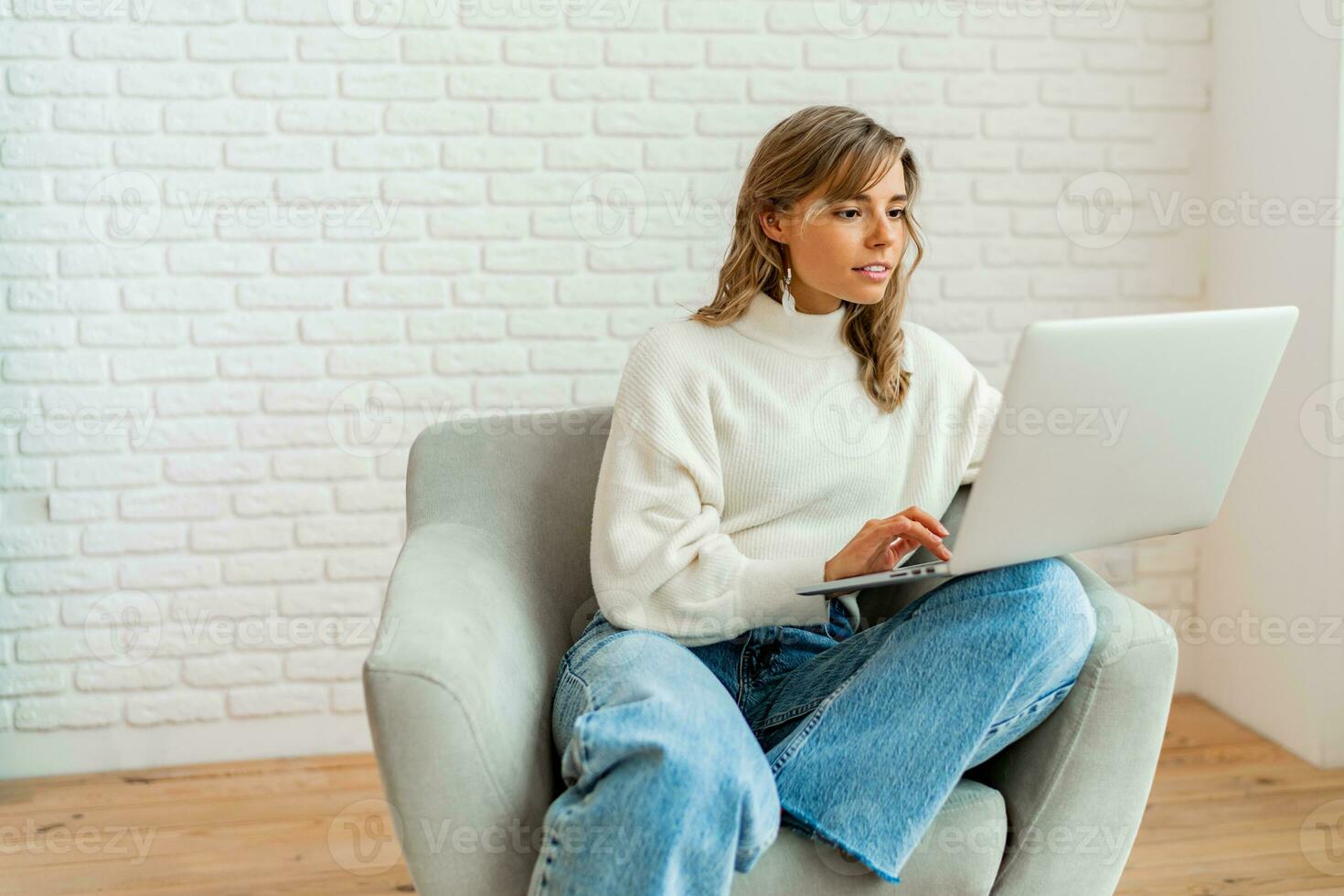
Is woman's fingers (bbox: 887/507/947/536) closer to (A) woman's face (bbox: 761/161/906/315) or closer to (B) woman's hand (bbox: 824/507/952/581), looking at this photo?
(B) woman's hand (bbox: 824/507/952/581)

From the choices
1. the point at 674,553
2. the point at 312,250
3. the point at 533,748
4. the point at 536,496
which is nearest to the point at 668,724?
the point at 533,748

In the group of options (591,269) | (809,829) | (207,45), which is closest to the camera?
(809,829)

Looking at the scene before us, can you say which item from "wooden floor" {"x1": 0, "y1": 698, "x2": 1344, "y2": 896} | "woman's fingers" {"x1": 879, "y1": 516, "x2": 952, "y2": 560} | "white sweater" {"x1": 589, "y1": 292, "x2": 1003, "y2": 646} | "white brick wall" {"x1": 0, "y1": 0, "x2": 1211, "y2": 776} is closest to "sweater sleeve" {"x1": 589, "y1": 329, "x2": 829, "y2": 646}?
"white sweater" {"x1": 589, "y1": 292, "x2": 1003, "y2": 646}

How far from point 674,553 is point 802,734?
29 centimetres

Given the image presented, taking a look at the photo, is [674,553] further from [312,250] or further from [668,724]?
[312,250]

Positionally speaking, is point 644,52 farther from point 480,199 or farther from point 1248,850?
point 1248,850

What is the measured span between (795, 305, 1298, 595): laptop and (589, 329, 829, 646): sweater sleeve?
6.0 inches

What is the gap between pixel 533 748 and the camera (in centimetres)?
141

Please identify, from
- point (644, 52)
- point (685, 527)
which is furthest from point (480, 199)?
point (685, 527)

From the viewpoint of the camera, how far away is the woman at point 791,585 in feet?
4.14

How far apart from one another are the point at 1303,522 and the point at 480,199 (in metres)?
1.71

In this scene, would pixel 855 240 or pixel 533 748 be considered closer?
pixel 533 748

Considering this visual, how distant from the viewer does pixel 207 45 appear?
244 centimetres

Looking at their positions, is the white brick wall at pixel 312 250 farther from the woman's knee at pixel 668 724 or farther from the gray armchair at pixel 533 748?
the woman's knee at pixel 668 724
